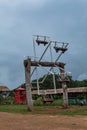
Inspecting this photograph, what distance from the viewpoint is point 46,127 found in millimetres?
18422

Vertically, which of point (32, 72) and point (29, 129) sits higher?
point (32, 72)

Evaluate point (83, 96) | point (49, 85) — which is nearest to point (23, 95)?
point (83, 96)

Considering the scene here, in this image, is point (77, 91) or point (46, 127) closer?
point (46, 127)

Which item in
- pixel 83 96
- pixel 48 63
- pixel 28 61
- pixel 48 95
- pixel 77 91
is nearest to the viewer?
pixel 28 61

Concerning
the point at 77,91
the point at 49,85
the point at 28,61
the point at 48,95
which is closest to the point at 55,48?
the point at 28,61

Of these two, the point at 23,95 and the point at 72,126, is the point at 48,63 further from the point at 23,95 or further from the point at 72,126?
the point at 23,95

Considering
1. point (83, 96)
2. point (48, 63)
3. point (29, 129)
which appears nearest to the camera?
point (29, 129)

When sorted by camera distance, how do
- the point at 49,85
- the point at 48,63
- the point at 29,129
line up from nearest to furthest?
the point at 29,129
the point at 48,63
the point at 49,85

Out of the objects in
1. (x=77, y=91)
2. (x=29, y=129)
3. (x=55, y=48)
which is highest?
(x=55, y=48)

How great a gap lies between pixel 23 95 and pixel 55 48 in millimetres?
24804

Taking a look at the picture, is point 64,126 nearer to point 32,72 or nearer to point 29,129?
point 29,129

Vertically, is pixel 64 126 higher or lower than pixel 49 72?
lower

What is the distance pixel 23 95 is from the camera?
59344 mm

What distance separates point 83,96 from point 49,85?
130ft
